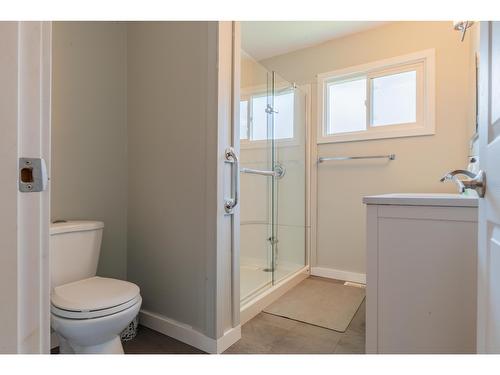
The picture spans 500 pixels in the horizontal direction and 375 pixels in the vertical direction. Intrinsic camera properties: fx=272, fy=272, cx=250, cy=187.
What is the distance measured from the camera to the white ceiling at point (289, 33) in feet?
7.59

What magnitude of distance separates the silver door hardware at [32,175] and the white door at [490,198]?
2.99 ft

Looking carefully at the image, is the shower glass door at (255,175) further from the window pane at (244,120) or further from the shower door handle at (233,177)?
the shower door handle at (233,177)

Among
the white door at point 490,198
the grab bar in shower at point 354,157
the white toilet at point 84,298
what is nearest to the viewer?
the white door at point 490,198

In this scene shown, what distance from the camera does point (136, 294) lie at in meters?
1.31

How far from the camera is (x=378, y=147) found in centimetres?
241

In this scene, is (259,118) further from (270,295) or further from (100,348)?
(100,348)

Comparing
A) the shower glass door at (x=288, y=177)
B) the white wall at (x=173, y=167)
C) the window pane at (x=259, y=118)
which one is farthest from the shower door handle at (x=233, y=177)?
the shower glass door at (x=288, y=177)

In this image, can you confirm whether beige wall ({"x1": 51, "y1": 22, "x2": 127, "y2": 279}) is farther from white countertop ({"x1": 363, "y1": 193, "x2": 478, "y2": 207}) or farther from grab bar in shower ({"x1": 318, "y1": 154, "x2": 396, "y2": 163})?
grab bar in shower ({"x1": 318, "y1": 154, "x2": 396, "y2": 163})

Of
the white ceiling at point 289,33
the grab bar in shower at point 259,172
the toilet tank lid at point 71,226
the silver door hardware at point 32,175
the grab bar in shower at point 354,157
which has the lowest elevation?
the toilet tank lid at point 71,226

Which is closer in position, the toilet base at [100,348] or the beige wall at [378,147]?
the toilet base at [100,348]

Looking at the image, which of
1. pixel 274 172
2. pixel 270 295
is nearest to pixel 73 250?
pixel 270 295

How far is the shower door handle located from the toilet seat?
0.62 meters
